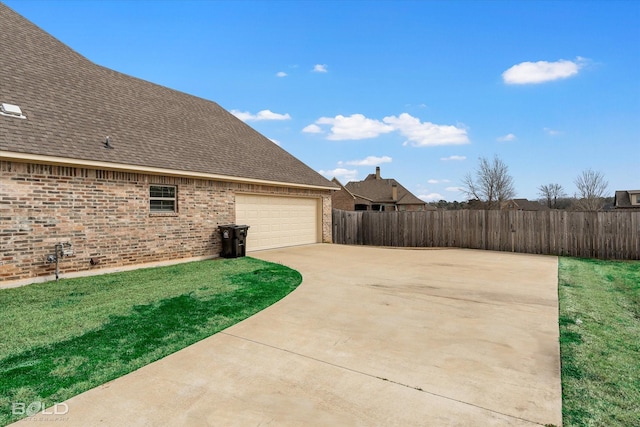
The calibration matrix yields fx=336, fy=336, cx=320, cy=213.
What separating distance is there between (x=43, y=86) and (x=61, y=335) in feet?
26.0

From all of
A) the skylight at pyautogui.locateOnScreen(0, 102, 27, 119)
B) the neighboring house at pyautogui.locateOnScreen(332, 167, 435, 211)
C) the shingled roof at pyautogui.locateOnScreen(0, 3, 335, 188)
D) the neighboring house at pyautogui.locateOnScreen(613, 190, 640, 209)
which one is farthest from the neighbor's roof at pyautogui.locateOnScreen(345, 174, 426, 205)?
the skylight at pyautogui.locateOnScreen(0, 102, 27, 119)

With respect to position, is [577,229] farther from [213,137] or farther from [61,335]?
[61,335]

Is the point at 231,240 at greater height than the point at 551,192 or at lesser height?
lesser

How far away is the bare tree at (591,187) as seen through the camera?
121 ft

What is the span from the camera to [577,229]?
12.3m

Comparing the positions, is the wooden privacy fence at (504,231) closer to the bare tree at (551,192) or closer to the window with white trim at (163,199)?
the window with white trim at (163,199)

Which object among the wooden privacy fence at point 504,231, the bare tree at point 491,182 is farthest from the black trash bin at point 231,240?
the bare tree at point 491,182

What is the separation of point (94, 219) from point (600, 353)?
9.85 meters

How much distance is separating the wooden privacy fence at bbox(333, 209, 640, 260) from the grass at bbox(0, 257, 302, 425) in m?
9.10

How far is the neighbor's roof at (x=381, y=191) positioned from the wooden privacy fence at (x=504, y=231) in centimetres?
2461

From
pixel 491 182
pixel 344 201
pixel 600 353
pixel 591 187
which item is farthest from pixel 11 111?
pixel 591 187

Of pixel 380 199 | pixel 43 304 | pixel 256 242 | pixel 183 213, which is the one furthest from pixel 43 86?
pixel 380 199

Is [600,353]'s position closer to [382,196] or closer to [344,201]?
[344,201]

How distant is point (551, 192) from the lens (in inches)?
2146
